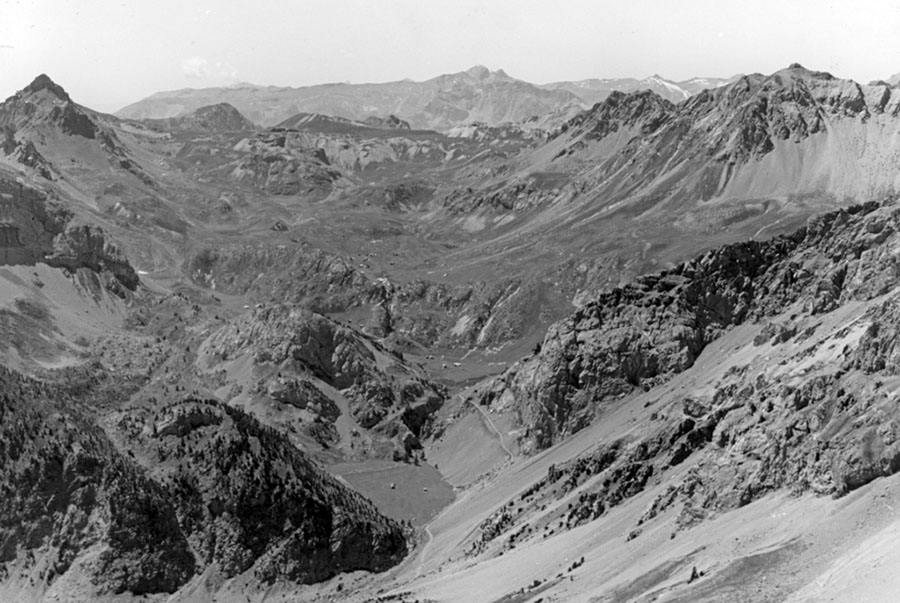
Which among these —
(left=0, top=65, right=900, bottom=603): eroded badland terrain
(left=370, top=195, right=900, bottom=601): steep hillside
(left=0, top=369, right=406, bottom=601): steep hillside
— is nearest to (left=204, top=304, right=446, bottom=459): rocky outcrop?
(left=0, top=65, right=900, bottom=603): eroded badland terrain

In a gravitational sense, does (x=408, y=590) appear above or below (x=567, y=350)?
below

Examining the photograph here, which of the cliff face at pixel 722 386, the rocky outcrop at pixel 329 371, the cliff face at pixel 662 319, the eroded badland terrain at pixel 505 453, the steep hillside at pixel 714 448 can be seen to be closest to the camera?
the steep hillside at pixel 714 448

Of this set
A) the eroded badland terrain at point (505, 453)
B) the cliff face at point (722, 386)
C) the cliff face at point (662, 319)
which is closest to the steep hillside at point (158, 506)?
the eroded badland terrain at point (505, 453)

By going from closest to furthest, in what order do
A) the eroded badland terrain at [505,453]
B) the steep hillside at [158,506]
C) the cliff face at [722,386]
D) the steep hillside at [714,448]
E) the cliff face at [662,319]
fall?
the steep hillside at [714,448] < the eroded badland terrain at [505,453] < the cliff face at [722,386] < the steep hillside at [158,506] < the cliff face at [662,319]

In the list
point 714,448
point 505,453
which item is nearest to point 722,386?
point 714,448

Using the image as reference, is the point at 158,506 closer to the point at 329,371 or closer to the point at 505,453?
the point at 505,453

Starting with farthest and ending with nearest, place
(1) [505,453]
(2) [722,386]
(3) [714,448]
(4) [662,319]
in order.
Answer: (4) [662,319], (1) [505,453], (2) [722,386], (3) [714,448]

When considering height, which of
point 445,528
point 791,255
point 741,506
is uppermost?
point 791,255

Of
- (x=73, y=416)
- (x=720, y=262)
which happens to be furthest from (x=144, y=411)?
(x=720, y=262)

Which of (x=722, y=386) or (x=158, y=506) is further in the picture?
(x=722, y=386)

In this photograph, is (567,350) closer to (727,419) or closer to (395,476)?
(395,476)

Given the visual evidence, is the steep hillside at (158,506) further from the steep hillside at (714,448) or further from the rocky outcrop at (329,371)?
the rocky outcrop at (329,371)
